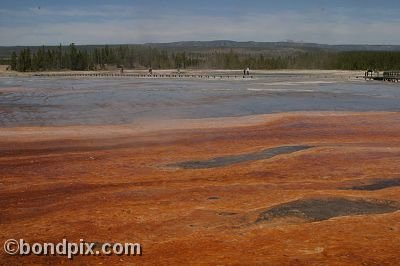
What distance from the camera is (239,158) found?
13.3 meters

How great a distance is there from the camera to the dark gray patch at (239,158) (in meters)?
12.5

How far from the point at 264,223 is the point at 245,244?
973 mm

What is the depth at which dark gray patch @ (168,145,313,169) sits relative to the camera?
41.0ft

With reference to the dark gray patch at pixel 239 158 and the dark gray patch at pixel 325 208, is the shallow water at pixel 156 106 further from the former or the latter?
the dark gray patch at pixel 325 208

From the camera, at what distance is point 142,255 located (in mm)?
6746

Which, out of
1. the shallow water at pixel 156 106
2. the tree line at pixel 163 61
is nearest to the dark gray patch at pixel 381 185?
the shallow water at pixel 156 106

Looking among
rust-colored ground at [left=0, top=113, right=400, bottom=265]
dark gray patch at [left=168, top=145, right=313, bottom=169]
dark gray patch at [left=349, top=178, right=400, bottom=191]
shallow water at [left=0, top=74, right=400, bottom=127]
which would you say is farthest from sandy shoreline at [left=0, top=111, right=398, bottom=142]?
dark gray patch at [left=349, top=178, right=400, bottom=191]

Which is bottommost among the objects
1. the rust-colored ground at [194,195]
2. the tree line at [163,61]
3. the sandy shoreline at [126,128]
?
the rust-colored ground at [194,195]

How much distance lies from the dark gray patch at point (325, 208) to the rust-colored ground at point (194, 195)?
182 mm

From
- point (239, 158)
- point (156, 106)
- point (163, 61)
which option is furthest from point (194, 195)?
point (163, 61)

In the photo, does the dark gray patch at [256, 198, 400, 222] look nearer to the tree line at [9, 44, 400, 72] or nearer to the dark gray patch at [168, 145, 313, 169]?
the dark gray patch at [168, 145, 313, 169]

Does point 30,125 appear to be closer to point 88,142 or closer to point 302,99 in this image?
point 88,142

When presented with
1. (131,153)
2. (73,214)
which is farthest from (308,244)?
(131,153)

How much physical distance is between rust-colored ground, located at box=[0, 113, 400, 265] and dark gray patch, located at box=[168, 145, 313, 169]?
1.17ft
